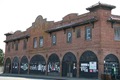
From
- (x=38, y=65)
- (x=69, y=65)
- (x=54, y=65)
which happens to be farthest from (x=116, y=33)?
(x=38, y=65)

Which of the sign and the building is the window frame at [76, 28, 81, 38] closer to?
the building

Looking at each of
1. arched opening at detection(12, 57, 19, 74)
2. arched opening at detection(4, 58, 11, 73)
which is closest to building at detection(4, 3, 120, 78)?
arched opening at detection(12, 57, 19, 74)

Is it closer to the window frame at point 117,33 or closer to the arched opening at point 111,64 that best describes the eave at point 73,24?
the window frame at point 117,33

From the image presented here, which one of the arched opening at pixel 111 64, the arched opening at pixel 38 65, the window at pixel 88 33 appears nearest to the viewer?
the arched opening at pixel 111 64

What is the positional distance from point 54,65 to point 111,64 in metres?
10.8

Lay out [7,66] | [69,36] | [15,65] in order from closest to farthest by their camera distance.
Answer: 1. [69,36]
2. [15,65]
3. [7,66]

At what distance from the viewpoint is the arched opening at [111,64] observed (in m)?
29.5

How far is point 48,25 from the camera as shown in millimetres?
40844

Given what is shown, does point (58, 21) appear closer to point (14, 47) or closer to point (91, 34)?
point (91, 34)

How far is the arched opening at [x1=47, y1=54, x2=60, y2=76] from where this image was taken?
37.4 meters

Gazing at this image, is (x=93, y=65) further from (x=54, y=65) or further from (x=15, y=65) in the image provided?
(x=15, y=65)

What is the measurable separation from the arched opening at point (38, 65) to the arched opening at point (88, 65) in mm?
10093

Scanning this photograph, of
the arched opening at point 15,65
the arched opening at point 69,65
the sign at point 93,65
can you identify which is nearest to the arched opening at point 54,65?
the arched opening at point 69,65

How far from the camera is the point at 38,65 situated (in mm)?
42469
